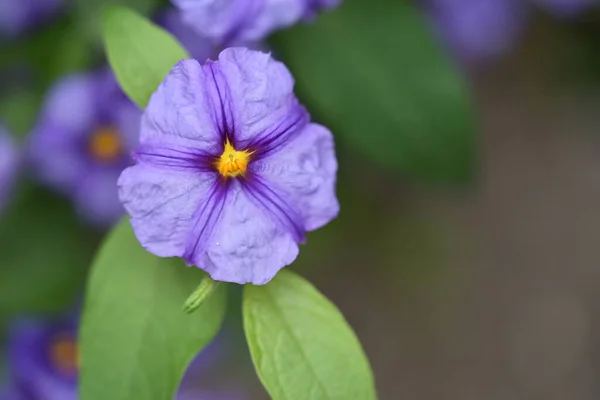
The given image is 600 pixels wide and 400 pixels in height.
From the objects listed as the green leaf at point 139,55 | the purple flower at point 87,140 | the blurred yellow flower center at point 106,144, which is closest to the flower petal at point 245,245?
the green leaf at point 139,55

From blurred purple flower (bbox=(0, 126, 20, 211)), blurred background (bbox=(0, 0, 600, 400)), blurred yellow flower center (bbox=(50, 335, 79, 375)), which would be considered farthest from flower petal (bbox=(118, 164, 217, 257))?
blurred yellow flower center (bbox=(50, 335, 79, 375))

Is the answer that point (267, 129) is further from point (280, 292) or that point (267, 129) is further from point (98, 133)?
point (98, 133)

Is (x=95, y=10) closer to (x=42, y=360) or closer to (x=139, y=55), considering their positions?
(x=139, y=55)

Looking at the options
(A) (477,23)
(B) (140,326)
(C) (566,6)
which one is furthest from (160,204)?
(C) (566,6)

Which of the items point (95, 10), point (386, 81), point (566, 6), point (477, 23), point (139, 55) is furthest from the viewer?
point (566, 6)

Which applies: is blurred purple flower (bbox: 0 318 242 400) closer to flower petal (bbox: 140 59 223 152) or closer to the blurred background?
the blurred background

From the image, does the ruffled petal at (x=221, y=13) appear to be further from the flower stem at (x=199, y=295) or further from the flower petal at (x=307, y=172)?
the flower stem at (x=199, y=295)

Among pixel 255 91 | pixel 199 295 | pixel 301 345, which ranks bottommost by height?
pixel 301 345
